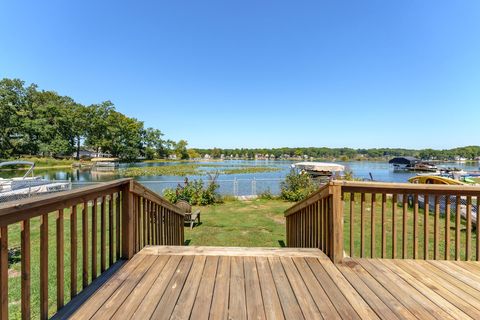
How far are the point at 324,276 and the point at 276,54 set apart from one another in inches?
567

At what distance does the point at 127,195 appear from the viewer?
2547mm

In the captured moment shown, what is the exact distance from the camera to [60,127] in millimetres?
44344

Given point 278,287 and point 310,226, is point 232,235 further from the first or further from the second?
point 278,287

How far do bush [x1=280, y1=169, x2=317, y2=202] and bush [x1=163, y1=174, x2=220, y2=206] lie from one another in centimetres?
286

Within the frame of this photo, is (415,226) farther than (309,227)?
No

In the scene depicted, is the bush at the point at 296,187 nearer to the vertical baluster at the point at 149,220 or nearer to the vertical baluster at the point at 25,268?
the vertical baluster at the point at 149,220

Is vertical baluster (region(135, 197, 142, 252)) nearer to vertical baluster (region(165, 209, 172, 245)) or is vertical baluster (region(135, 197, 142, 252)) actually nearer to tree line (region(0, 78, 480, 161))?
vertical baluster (region(165, 209, 172, 245))

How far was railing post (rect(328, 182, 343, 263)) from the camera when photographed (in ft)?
8.02

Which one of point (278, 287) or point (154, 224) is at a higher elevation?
point (154, 224)

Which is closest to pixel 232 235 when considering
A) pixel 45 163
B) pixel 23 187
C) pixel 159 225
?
pixel 159 225

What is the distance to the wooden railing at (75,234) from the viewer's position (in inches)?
52.6

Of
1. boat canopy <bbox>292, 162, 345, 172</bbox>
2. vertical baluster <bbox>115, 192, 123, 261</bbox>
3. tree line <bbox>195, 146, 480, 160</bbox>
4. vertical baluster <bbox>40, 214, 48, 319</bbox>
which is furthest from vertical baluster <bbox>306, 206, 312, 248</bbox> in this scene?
tree line <bbox>195, 146, 480, 160</bbox>

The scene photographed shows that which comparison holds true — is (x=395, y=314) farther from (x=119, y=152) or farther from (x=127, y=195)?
(x=119, y=152)

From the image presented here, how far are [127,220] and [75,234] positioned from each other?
2.43 feet
